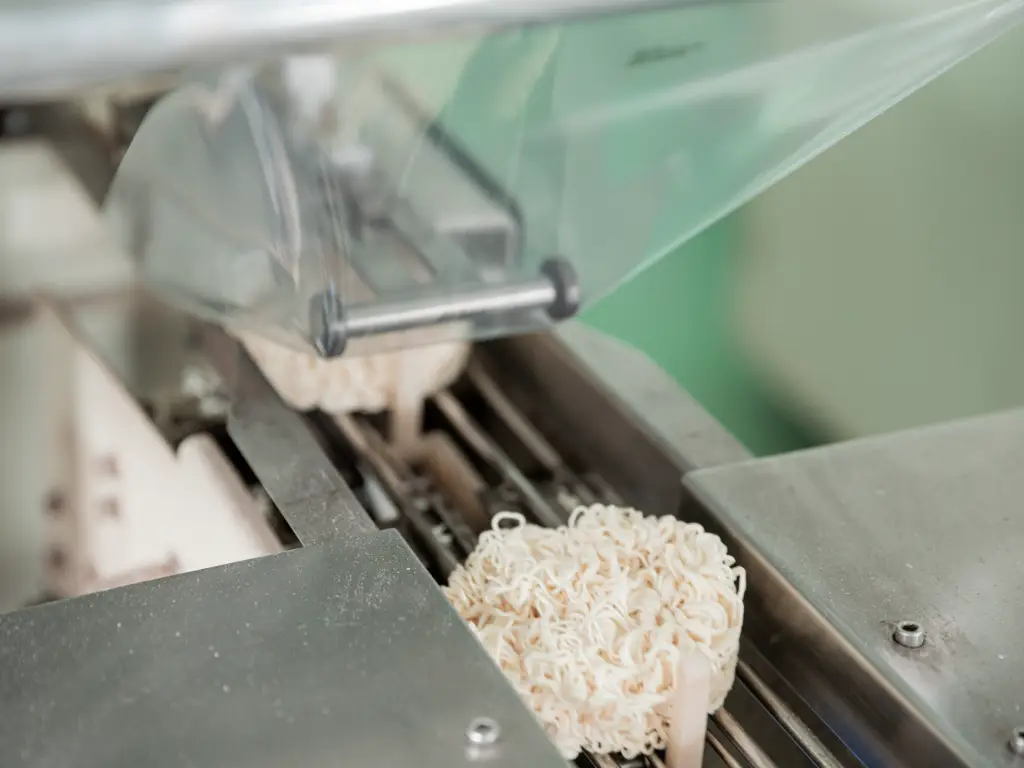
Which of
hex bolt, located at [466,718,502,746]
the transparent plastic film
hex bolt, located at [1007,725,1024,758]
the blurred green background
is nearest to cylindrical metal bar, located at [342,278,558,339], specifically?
the transparent plastic film

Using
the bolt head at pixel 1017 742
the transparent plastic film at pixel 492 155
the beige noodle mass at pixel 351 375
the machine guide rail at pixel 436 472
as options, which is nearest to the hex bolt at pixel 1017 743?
the bolt head at pixel 1017 742

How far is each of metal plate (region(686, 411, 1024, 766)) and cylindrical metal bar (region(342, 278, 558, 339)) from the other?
0.16 metres

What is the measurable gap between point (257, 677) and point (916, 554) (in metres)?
0.39

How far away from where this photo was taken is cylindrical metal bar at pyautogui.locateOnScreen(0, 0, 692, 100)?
506 mm

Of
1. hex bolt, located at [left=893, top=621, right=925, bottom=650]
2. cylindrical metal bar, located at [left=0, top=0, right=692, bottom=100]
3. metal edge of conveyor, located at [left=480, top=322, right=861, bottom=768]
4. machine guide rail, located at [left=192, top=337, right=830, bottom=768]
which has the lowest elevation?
machine guide rail, located at [left=192, top=337, right=830, bottom=768]

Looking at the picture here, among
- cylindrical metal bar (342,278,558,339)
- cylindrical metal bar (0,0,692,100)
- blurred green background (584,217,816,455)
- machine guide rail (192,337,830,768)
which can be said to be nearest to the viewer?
cylindrical metal bar (0,0,692,100)

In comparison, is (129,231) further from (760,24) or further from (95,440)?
(95,440)

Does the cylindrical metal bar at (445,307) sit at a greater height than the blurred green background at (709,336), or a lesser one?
greater

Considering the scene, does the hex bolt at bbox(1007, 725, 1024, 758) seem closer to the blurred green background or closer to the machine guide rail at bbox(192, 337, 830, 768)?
the machine guide rail at bbox(192, 337, 830, 768)

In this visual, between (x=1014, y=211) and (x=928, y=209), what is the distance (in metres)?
0.13

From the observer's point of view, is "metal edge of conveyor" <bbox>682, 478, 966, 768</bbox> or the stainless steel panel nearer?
"metal edge of conveyor" <bbox>682, 478, 966, 768</bbox>

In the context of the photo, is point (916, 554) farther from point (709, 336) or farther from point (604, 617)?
point (709, 336)

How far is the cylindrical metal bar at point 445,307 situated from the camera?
763 mm

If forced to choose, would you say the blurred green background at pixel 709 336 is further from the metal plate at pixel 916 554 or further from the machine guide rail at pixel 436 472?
the metal plate at pixel 916 554
